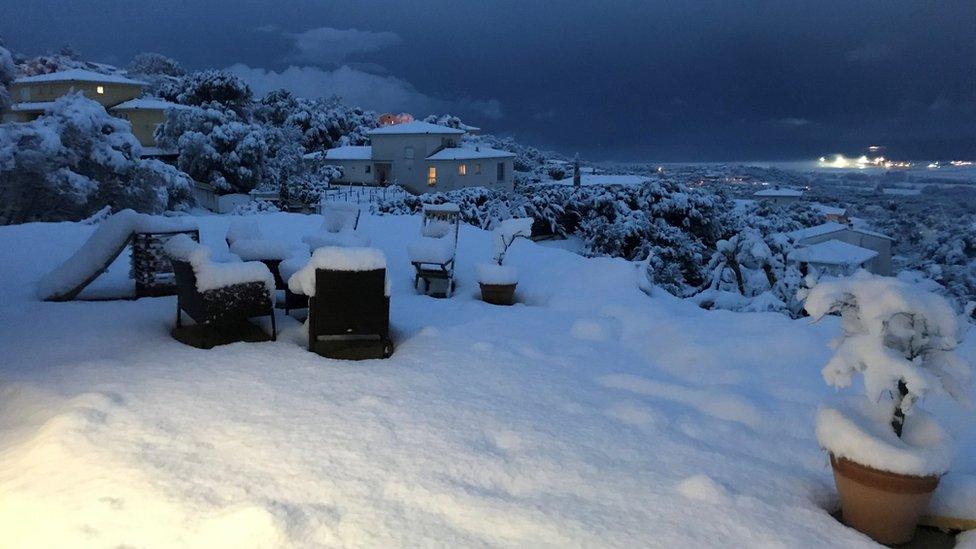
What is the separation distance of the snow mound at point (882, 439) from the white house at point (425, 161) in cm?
2656

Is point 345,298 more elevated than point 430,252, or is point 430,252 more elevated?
point 430,252

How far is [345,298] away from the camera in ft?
15.2

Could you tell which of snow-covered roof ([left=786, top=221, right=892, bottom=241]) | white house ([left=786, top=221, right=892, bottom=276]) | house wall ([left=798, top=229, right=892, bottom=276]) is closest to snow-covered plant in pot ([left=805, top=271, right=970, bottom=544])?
snow-covered roof ([left=786, top=221, right=892, bottom=241])

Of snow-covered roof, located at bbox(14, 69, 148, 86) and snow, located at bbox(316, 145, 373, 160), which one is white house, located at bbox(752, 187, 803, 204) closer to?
snow, located at bbox(316, 145, 373, 160)

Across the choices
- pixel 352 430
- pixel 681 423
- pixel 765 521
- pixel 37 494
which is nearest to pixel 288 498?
pixel 352 430

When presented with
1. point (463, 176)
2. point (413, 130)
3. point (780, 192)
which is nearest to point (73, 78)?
point (413, 130)

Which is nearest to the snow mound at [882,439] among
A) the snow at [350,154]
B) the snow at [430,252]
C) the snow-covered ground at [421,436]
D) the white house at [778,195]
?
the snow-covered ground at [421,436]

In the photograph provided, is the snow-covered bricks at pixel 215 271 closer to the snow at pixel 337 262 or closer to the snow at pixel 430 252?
the snow at pixel 337 262

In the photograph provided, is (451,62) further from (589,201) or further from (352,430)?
(352,430)

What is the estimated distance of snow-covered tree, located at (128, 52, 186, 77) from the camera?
43500 millimetres

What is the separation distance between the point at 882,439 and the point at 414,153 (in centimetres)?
2885

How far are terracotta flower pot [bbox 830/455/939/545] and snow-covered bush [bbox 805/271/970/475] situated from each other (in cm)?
4

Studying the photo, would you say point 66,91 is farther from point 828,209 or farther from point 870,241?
point 870,241

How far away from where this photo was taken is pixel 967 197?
35.8ft
